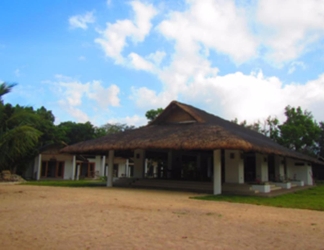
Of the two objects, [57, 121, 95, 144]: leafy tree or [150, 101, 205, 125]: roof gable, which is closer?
[150, 101, 205, 125]: roof gable

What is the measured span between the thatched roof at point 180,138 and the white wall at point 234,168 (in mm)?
1057

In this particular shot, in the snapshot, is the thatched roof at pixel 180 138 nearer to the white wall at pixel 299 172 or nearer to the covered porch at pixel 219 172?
the covered porch at pixel 219 172

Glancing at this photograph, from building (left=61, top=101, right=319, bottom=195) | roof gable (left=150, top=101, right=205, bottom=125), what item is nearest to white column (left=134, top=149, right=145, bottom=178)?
building (left=61, top=101, right=319, bottom=195)

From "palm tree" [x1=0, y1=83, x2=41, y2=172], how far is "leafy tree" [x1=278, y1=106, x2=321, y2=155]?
2613cm

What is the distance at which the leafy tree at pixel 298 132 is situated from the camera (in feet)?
102

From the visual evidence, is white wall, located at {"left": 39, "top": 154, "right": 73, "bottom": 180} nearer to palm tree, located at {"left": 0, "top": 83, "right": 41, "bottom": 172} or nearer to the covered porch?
the covered porch

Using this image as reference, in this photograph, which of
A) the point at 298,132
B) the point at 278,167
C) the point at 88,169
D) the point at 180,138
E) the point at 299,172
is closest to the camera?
the point at 180,138

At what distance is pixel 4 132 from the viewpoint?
11258 mm

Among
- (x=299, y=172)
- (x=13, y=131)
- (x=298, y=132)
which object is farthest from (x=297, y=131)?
(x=13, y=131)

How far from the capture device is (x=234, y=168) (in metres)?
14.5

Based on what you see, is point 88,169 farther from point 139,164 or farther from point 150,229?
point 150,229

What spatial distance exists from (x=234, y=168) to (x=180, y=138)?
2986 millimetres

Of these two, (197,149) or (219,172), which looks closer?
(197,149)

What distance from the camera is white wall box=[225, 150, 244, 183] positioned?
14.3 meters
